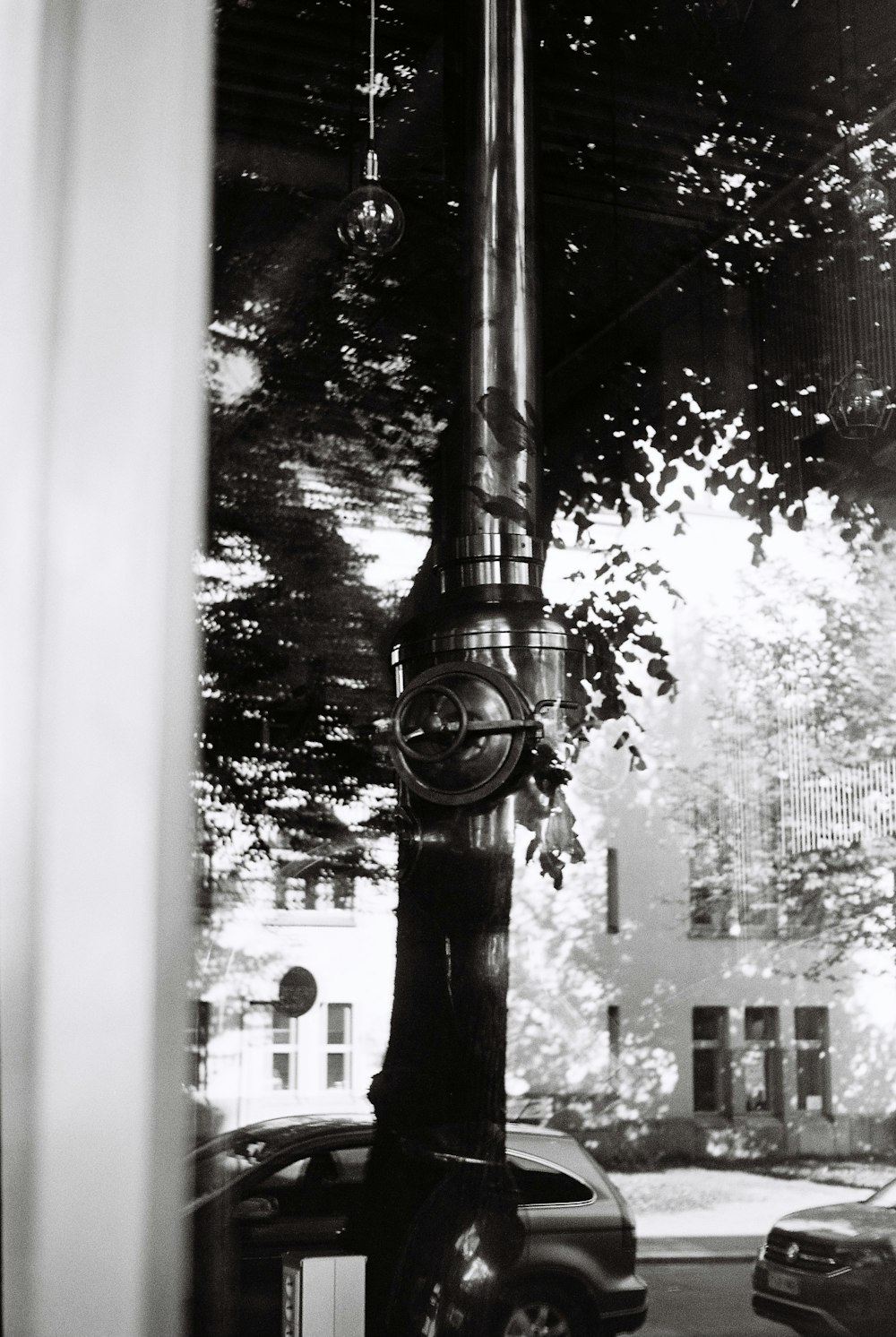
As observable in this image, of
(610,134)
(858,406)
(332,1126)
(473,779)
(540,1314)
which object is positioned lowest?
(540,1314)

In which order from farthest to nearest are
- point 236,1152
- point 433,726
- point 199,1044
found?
point 433,726 < point 236,1152 < point 199,1044

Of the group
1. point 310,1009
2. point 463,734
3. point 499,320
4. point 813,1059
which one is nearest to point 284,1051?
point 310,1009

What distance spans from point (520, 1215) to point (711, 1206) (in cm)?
12

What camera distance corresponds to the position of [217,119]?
569 millimetres

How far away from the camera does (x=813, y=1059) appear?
2.86 feet

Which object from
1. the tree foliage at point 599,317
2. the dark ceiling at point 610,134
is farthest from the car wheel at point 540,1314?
the dark ceiling at point 610,134

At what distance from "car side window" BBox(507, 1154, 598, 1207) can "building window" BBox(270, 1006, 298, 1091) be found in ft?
0.53

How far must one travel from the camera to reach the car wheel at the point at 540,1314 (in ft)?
2.68

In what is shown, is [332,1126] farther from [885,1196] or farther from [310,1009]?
[885,1196]

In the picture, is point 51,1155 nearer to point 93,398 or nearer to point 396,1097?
point 93,398

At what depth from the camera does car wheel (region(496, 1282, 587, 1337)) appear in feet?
2.68

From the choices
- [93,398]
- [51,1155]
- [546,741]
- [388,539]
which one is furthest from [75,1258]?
[388,539]

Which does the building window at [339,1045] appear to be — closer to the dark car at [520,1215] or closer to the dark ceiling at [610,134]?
the dark car at [520,1215]

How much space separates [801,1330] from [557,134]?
920 millimetres
